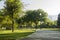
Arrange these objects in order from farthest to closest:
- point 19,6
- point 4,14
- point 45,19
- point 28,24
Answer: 1. point 45,19
2. point 28,24
3. point 4,14
4. point 19,6

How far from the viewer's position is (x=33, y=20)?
11575cm

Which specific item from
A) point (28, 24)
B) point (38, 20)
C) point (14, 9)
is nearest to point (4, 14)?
point (14, 9)

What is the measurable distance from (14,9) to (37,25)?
67703 mm

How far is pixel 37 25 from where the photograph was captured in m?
122

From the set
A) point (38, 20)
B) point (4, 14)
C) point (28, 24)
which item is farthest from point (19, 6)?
point (38, 20)

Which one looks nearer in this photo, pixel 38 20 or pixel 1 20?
pixel 1 20

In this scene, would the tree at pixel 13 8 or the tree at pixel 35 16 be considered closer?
the tree at pixel 13 8

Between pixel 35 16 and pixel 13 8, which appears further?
pixel 35 16

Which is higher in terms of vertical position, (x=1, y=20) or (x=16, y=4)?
(x=16, y=4)

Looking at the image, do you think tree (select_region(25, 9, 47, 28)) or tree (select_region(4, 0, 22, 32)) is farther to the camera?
tree (select_region(25, 9, 47, 28))

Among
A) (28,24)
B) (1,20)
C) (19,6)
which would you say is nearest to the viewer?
(19,6)

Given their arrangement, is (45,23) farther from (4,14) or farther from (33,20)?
(4,14)

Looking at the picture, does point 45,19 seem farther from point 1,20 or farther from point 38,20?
point 1,20

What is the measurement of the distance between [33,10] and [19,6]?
67121 millimetres
